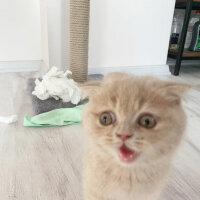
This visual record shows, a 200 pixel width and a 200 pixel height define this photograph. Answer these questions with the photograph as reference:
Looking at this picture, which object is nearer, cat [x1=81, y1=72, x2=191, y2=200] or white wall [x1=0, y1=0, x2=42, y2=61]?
cat [x1=81, y1=72, x2=191, y2=200]

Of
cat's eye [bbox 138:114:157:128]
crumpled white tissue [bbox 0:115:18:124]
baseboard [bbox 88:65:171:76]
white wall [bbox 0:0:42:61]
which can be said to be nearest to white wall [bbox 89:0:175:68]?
baseboard [bbox 88:65:171:76]

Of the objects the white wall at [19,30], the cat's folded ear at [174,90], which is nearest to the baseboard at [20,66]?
the white wall at [19,30]

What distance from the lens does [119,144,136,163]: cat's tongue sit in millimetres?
551

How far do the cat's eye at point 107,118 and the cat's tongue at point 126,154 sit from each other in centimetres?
7

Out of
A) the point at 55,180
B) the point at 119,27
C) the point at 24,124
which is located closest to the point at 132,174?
the point at 55,180

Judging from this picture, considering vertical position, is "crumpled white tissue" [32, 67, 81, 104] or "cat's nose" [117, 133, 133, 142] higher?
"cat's nose" [117, 133, 133, 142]

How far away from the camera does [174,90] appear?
59 cm

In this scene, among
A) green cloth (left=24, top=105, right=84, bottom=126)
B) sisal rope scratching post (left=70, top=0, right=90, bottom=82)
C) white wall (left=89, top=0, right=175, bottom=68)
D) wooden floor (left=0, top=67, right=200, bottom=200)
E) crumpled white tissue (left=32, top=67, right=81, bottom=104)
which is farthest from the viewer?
white wall (left=89, top=0, right=175, bottom=68)

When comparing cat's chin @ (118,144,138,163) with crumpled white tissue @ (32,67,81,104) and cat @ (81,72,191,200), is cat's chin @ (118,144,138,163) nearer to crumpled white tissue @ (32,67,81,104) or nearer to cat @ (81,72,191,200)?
cat @ (81,72,191,200)

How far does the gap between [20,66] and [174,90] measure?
2086 millimetres

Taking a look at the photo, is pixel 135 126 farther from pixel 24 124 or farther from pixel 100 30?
pixel 100 30

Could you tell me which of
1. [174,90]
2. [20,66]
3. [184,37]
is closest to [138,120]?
[174,90]

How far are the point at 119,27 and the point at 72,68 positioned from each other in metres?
0.63

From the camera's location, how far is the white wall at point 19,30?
7.22ft
